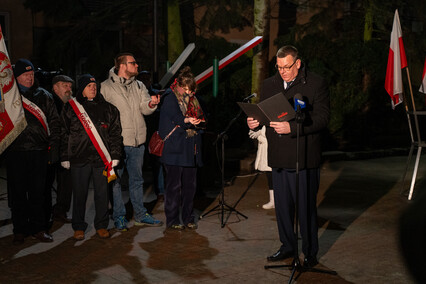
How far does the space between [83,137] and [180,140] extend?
1.19 metres

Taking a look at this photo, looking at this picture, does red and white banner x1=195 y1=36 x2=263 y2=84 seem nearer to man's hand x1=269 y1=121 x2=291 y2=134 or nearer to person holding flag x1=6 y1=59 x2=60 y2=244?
person holding flag x1=6 y1=59 x2=60 y2=244

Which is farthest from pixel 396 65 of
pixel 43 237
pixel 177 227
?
pixel 43 237

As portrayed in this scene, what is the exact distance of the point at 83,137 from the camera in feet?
25.1

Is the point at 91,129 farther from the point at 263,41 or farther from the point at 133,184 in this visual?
the point at 263,41

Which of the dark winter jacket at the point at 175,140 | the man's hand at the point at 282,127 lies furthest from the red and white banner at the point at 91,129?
the man's hand at the point at 282,127

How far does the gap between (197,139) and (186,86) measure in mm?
682

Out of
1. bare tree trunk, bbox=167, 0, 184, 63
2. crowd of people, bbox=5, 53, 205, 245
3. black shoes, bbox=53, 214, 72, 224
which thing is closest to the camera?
crowd of people, bbox=5, 53, 205, 245

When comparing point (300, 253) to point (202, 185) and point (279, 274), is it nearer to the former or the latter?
point (279, 274)

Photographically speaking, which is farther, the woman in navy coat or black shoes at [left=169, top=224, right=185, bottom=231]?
black shoes at [left=169, top=224, right=185, bottom=231]

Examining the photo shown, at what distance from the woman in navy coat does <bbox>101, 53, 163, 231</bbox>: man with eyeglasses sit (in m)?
0.25

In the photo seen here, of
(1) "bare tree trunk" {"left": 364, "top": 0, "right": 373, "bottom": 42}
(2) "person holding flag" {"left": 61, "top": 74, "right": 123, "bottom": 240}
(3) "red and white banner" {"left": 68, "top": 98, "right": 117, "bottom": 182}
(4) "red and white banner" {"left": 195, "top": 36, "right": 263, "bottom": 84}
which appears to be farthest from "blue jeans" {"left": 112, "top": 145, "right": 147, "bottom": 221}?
(1) "bare tree trunk" {"left": 364, "top": 0, "right": 373, "bottom": 42}

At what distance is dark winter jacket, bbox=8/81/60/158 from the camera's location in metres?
7.46

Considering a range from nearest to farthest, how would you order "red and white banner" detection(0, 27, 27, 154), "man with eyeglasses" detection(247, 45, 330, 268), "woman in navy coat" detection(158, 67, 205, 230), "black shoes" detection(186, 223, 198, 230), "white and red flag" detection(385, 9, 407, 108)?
"man with eyeglasses" detection(247, 45, 330, 268)
"red and white banner" detection(0, 27, 27, 154)
"woman in navy coat" detection(158, 67, 205, 230)
"black shoes" detection(186, 223, 198, 230)
"white and red flag" detection(385, 9, 407, 108)

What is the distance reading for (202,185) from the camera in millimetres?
10852
